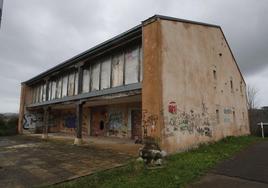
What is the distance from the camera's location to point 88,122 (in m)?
19.9

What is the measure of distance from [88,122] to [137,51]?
1181cm

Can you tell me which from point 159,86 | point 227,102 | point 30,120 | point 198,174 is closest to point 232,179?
point 198,174

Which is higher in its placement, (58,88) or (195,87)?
(58,88)

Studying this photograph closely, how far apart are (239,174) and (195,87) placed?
4.86 meters

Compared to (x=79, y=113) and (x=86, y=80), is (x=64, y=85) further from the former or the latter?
(x=79, y=113)

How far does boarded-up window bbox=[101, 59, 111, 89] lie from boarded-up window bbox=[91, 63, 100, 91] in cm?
42

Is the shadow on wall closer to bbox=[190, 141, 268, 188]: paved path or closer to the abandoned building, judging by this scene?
the abandoned building

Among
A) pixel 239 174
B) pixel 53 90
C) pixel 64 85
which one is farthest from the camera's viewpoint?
pixel 53 90

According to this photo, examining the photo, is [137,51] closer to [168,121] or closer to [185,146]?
[168,121]

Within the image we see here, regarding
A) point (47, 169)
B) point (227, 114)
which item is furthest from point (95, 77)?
point (227, 114)

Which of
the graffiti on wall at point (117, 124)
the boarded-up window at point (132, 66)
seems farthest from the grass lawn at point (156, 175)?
the graffiti on wall at point (117, 124)

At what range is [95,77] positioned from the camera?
1255 centimetres

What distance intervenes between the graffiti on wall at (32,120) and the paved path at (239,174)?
20.8 meters

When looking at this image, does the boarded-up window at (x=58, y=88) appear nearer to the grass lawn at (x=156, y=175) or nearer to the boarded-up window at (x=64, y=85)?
the boarded-up window at (x=64, y=85)
